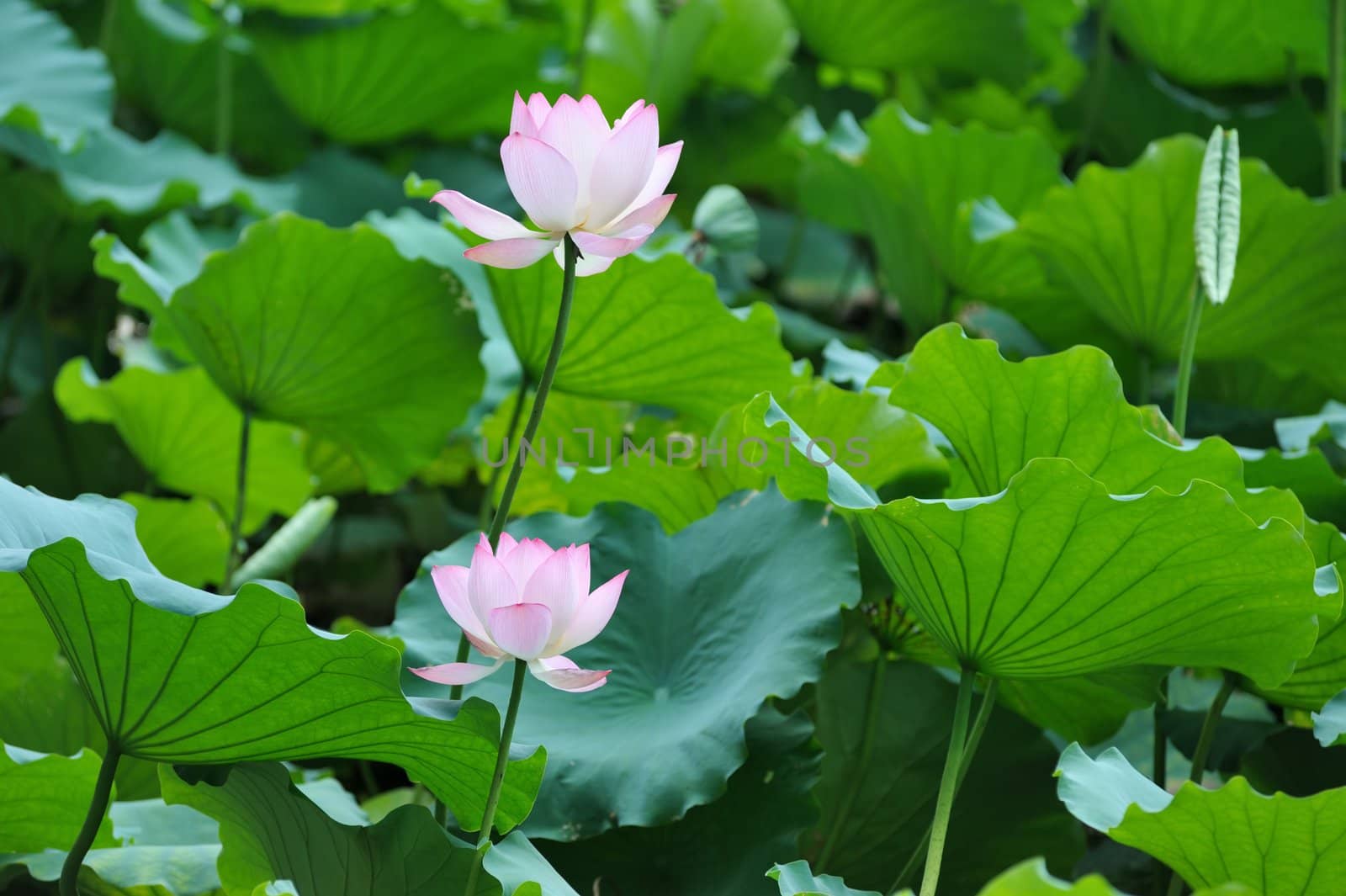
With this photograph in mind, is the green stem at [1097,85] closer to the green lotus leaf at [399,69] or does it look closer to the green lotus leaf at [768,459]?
the green lotus leaf at [399,69]

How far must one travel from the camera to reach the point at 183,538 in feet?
4.45

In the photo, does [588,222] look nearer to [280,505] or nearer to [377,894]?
[377,894]

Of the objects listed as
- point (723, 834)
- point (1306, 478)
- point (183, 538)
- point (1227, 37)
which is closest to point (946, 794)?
point (723, 834)

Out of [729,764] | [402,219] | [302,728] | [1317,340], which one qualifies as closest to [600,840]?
[729,764]

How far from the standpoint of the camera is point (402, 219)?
4.47 ft

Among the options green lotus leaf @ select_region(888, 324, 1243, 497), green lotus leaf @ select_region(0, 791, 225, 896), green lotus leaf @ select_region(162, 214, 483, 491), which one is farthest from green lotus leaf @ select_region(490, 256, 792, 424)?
green lotus leaf @ select_region(0, 791, 225, 896)

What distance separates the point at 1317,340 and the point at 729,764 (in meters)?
0.87

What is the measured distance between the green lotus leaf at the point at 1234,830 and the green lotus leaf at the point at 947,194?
836mm

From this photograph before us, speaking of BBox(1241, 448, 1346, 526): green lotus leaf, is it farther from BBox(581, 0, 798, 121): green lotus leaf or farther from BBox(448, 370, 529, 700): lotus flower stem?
BBox(581, 0, 798, 121): green lotus leaf

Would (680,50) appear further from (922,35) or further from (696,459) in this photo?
(696,459)

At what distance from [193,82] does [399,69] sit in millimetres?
381

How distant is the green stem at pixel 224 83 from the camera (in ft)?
6.14

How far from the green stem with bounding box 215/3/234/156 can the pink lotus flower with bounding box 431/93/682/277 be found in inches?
52.4

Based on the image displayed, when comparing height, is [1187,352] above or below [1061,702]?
above
